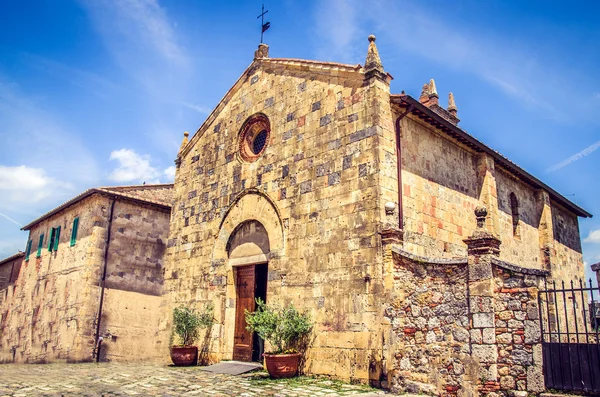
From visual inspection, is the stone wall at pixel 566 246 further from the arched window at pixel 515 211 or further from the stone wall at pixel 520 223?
the arched window at pixel 515 211

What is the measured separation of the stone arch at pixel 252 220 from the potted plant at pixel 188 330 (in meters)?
1.66

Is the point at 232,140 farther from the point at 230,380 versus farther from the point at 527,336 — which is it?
the point at 527,336

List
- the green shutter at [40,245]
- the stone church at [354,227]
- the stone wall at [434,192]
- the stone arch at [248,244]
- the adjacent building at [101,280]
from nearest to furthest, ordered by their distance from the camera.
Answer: the stone church at [354,227] < the stone wall at [434,192] < the stone arch at [248,244] < the adjacent building at [101,280] < the green shutter at [40,245]

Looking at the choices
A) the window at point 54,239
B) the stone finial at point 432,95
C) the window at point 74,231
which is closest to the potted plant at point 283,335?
the window at point 74,231

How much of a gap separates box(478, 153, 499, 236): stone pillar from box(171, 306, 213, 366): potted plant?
831 centimetres

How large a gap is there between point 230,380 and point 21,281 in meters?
17.5

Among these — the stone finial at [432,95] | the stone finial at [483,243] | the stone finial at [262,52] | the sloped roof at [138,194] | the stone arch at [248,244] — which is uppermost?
the stone finial at [432,95]

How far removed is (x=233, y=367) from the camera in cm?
1249

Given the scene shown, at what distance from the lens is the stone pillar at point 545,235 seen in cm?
1762

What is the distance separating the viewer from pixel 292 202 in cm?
1256

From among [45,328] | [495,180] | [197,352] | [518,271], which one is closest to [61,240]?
[45,328]

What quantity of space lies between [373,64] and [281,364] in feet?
22.8

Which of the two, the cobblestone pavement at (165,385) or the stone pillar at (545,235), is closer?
the cobblestone pavement at (165,385)

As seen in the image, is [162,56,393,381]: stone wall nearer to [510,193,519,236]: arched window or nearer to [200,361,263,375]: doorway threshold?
[200,361,263,375]: doorway threshold
